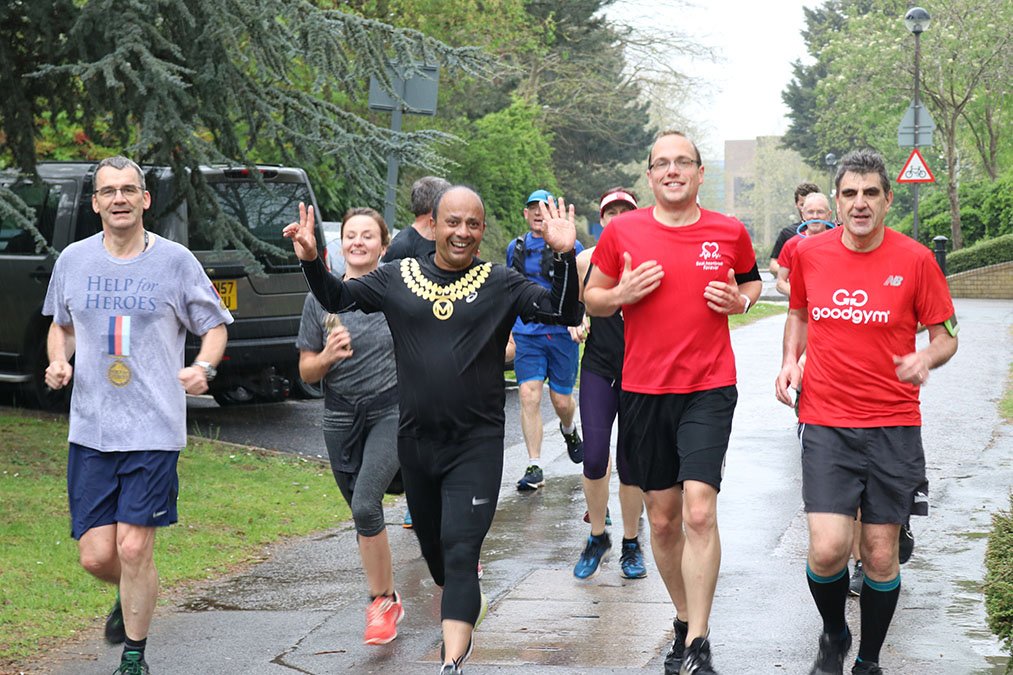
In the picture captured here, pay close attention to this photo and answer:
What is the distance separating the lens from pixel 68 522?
8.56 meters

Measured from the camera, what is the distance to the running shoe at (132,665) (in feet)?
18.3

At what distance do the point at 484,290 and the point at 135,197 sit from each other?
1503 millimetres

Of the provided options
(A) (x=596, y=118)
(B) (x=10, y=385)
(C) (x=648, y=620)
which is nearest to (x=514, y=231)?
(A) (x=596, y=118)

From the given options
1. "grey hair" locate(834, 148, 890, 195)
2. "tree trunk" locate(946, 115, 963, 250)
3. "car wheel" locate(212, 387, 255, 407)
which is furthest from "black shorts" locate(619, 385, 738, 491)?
"tree trunk" locate(946, 115, 963, 250)

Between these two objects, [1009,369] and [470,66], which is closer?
[470,66]

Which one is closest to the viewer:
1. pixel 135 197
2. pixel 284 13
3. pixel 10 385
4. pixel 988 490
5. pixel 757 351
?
pixel 135 197

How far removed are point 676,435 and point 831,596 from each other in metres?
0.86

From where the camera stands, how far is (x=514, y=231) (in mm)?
32906

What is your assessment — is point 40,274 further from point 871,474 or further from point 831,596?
point 871,474

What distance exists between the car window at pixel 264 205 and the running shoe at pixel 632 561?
5373 mm

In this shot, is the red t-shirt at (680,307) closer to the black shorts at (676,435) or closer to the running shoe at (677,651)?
the black shorts at (676,435)

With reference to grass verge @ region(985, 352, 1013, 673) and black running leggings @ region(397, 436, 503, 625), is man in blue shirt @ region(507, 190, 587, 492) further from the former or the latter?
grass verge @ region(985, 352, 1013, 673)

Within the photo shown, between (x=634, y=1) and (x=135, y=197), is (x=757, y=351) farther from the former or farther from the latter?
(x=634, y=1)

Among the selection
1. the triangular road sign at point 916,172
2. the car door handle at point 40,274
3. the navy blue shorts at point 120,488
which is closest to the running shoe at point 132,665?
the navy blue shorts at point 120,488
